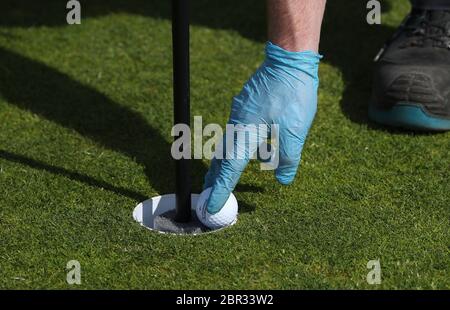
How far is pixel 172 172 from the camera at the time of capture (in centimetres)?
312

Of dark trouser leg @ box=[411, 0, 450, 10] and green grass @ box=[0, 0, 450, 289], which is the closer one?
green grass @ box=[0, 0, 450, 289]

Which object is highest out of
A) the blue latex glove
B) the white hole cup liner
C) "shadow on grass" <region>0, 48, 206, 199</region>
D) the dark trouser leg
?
the dark trouser leg

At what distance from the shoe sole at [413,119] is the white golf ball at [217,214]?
95cm

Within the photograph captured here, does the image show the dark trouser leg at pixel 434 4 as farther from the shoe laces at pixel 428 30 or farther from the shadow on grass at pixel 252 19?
the shadow on grass at pixel 252 19

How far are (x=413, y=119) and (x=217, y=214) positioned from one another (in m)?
1.07

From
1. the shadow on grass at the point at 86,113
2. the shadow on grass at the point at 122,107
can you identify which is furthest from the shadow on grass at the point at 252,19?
the shadow on grass at the point at 86,113

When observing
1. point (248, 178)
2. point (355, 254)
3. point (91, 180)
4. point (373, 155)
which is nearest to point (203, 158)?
point (248, 178)

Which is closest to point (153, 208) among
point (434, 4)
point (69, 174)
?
point (69, 174)

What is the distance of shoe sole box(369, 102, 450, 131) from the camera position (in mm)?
3340

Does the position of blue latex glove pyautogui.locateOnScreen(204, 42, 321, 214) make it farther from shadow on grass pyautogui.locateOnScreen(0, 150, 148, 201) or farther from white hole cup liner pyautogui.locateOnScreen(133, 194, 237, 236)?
shadow on grass pyautogui.locateOnScreen(0, 150, 148, 201)

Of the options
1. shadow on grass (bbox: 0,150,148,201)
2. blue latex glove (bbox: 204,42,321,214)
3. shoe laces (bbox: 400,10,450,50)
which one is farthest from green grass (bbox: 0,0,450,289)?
shoe laces (bbox: 400,10,450,50)

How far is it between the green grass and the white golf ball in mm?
48

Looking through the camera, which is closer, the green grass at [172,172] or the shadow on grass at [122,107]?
the green grass at [172,172]

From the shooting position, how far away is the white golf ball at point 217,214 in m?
2.69
